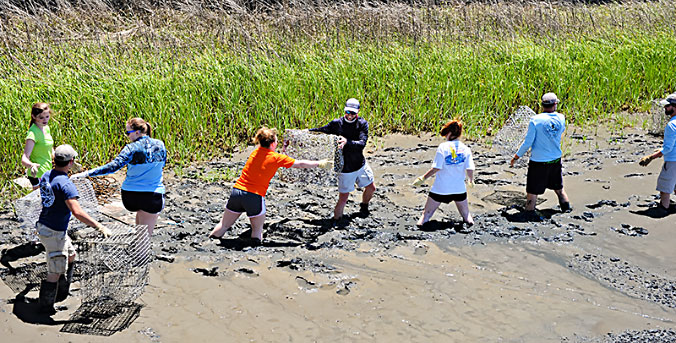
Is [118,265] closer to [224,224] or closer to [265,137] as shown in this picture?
[224,224]

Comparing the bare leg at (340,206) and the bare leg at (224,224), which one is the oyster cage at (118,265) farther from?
the bare leg at (340,206)

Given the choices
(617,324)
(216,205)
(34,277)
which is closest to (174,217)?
(216,205)

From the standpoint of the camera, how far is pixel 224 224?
619cm

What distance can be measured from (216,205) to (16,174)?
231cm

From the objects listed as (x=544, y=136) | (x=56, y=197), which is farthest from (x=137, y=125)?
(x=544, y=136)

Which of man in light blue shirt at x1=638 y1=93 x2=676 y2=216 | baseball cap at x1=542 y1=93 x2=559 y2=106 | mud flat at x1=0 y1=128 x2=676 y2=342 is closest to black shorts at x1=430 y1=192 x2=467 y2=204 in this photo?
mud flat at x1=0 y1=128 x2=676 y2=342

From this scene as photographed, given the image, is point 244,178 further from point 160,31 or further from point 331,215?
point 160,31

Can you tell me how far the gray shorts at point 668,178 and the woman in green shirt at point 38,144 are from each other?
5.97 metres

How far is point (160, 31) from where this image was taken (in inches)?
460

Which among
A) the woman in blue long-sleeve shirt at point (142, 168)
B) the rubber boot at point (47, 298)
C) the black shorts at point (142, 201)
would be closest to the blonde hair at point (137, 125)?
the woman in blue long-sleeve shirt at point (142, 168)

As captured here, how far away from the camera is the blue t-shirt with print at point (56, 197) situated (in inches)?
189

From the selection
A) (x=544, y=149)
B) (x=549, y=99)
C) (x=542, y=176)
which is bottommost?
(x=542, y=176)

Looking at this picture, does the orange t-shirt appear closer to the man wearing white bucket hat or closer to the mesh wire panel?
the man wearing white bucket hat

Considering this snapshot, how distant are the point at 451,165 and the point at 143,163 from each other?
2797 millimetres
